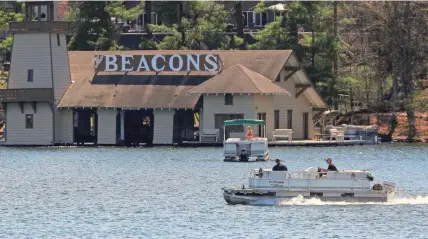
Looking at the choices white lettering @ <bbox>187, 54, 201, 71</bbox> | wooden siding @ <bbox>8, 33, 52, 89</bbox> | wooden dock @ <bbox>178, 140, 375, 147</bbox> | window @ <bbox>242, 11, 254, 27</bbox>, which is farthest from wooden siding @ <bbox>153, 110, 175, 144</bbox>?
window @ <bbox>242, 11, 254, 27</bbox>

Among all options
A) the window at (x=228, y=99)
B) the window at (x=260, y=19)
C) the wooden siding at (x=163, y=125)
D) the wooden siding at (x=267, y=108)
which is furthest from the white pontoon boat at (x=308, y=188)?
the window at (x=260, y=19)

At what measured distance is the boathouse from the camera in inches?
4154

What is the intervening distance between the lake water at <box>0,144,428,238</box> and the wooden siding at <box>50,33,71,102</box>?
13772 millimetres

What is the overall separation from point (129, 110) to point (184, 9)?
79.0ft

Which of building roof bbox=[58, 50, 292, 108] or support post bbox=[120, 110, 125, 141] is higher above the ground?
building roof bbox=[58, 50, 292, 108]

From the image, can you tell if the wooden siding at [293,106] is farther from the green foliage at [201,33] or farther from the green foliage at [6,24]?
the green foliage at [6,24]

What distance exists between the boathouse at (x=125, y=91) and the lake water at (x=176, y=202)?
11114 mm

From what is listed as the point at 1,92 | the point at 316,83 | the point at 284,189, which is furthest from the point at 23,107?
the point at 284,189

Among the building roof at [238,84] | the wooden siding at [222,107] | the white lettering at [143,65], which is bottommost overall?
the wooden siding at [222,107]

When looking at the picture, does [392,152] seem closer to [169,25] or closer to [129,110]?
[129,110]

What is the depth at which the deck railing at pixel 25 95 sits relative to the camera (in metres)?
107

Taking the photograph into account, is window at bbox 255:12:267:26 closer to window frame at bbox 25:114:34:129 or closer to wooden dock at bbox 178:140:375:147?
wooden dock at bbox 178:140:375:147

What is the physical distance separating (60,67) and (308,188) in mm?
52018

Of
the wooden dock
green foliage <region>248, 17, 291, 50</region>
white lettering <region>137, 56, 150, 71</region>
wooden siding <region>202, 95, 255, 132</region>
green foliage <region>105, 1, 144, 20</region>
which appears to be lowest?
the wooden dock
